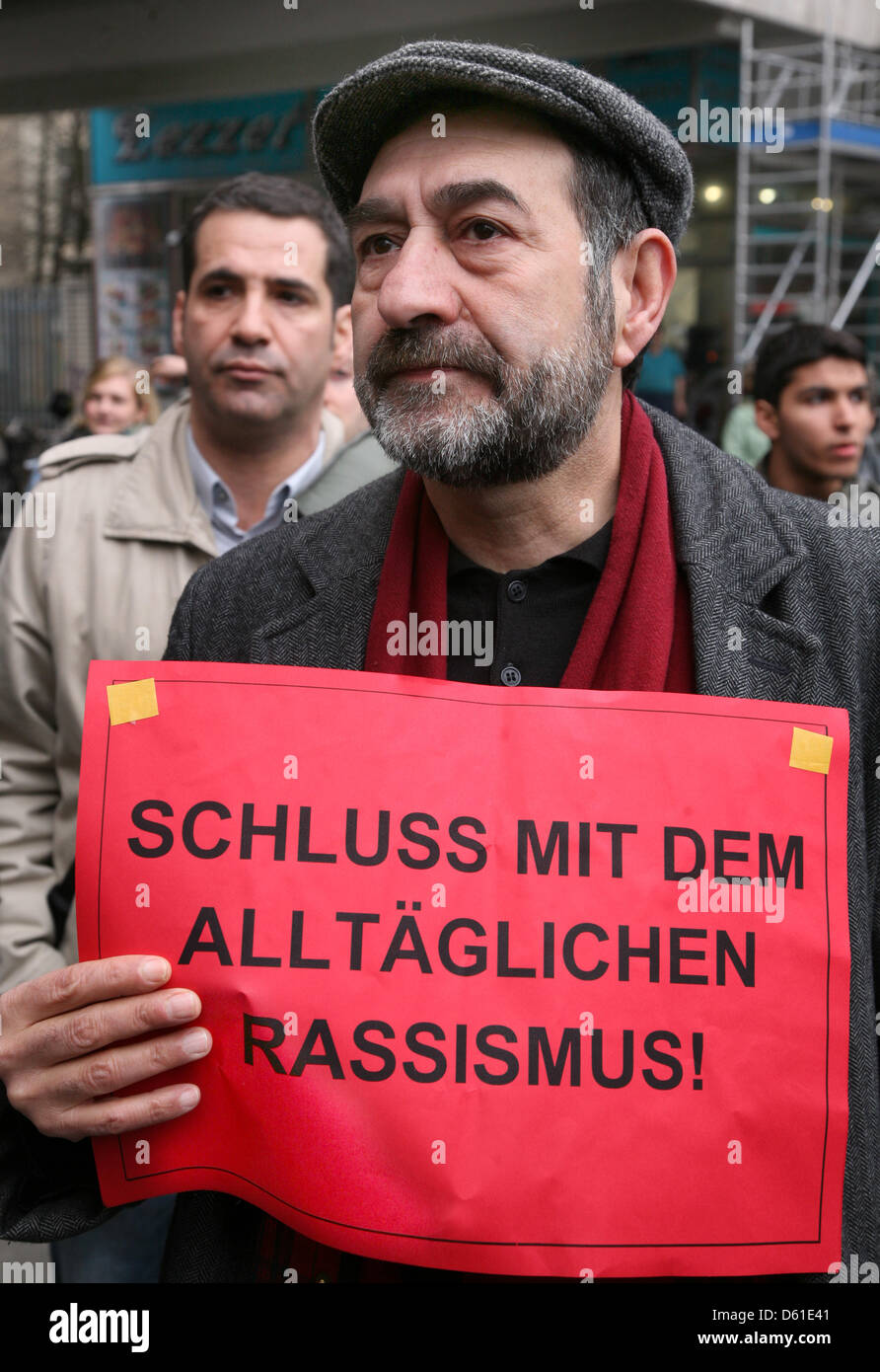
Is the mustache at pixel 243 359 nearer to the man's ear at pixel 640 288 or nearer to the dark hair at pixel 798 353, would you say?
the man's ear at pixel 640 288

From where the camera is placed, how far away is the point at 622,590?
74.9 inches

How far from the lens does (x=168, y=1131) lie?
163 cm

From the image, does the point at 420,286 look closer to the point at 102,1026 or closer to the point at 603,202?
the point at 603,202

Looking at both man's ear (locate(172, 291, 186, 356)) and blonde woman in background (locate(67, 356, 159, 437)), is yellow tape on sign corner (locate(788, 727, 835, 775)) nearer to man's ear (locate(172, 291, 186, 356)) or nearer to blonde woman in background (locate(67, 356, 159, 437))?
man's ear (locate(172, 291, 186, 356))

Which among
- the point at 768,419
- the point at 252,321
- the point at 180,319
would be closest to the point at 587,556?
the point at 252,321

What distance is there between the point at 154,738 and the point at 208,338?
2.00 metres

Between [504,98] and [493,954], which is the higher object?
→ [504,98]

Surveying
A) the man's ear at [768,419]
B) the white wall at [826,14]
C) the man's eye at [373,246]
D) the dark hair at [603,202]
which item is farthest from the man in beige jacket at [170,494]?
the white wall at [826,14]

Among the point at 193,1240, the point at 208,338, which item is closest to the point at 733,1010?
the point at 193,1240

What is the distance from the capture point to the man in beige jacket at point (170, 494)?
2898mm

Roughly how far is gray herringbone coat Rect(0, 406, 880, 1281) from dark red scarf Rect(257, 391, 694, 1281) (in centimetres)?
3

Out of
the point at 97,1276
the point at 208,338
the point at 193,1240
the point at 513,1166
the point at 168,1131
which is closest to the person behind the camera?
the point at 513,1166

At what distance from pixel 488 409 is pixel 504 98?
1.34 feet
